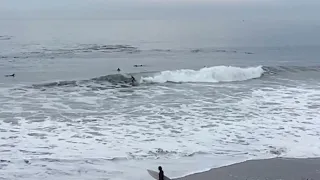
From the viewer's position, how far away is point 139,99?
21562 millimetres

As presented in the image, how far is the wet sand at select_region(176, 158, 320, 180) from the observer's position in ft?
33.6

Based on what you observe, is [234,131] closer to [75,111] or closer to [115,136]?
[115,136]

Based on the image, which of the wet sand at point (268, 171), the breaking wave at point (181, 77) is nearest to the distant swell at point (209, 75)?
the breaking wave at point (181, 77)

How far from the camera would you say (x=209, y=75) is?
3091 cm

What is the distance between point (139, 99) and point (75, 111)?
4.36 metres

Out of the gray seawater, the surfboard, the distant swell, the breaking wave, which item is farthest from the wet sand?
the distant swell

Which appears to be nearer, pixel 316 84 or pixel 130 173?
pixel 130 173

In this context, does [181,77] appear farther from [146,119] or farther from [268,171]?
[268,171]

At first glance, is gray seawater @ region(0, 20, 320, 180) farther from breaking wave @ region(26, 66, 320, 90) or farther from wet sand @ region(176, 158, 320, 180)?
wet sand @ region(176, 158, 320, 180)

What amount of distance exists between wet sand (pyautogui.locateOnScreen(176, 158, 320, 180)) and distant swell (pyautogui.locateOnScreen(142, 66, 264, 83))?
17.8 m

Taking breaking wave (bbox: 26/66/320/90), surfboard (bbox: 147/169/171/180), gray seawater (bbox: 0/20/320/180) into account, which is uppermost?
breaking wave (bbox: 26/66/320/90)

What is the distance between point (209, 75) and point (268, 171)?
67.7 ft

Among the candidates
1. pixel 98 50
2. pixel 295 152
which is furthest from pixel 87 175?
pixel 98 50

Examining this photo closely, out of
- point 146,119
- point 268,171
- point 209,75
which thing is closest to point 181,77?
point 209,75
